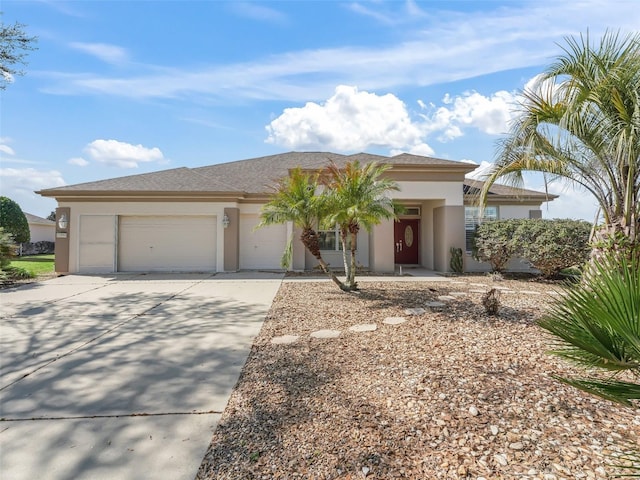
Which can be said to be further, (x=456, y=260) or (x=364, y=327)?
(x=456, y=260)

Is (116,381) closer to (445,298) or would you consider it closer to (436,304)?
(436,304)

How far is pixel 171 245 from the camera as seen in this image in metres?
15.1

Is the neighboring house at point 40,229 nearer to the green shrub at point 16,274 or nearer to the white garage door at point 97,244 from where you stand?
the white garage door at point 97,244

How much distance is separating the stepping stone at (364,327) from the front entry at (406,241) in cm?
1124

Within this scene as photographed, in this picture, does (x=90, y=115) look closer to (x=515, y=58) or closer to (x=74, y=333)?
(x=74, y=333)

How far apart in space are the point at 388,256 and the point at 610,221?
8.46 m

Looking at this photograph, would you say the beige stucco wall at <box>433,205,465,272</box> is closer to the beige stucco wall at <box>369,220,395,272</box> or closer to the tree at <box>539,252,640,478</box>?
the beige stucco wall at <box>369,220,395,272</box>

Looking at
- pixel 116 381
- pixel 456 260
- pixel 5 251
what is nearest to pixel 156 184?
pixel 5 251

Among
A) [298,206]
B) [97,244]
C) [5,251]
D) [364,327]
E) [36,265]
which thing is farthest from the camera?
[36,265]

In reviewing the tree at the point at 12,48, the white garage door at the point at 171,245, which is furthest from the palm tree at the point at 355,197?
the tree at the point at 12,48

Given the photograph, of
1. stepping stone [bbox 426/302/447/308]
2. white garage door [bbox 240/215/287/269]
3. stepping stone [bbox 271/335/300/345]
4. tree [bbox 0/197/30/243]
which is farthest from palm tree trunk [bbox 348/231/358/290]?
tree [bbox 0/197/30/243]

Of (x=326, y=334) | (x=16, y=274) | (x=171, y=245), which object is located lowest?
(x=326, y=334)

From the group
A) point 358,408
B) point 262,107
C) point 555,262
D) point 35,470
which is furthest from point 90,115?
point 555,262

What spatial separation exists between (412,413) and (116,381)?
11.6 ft
